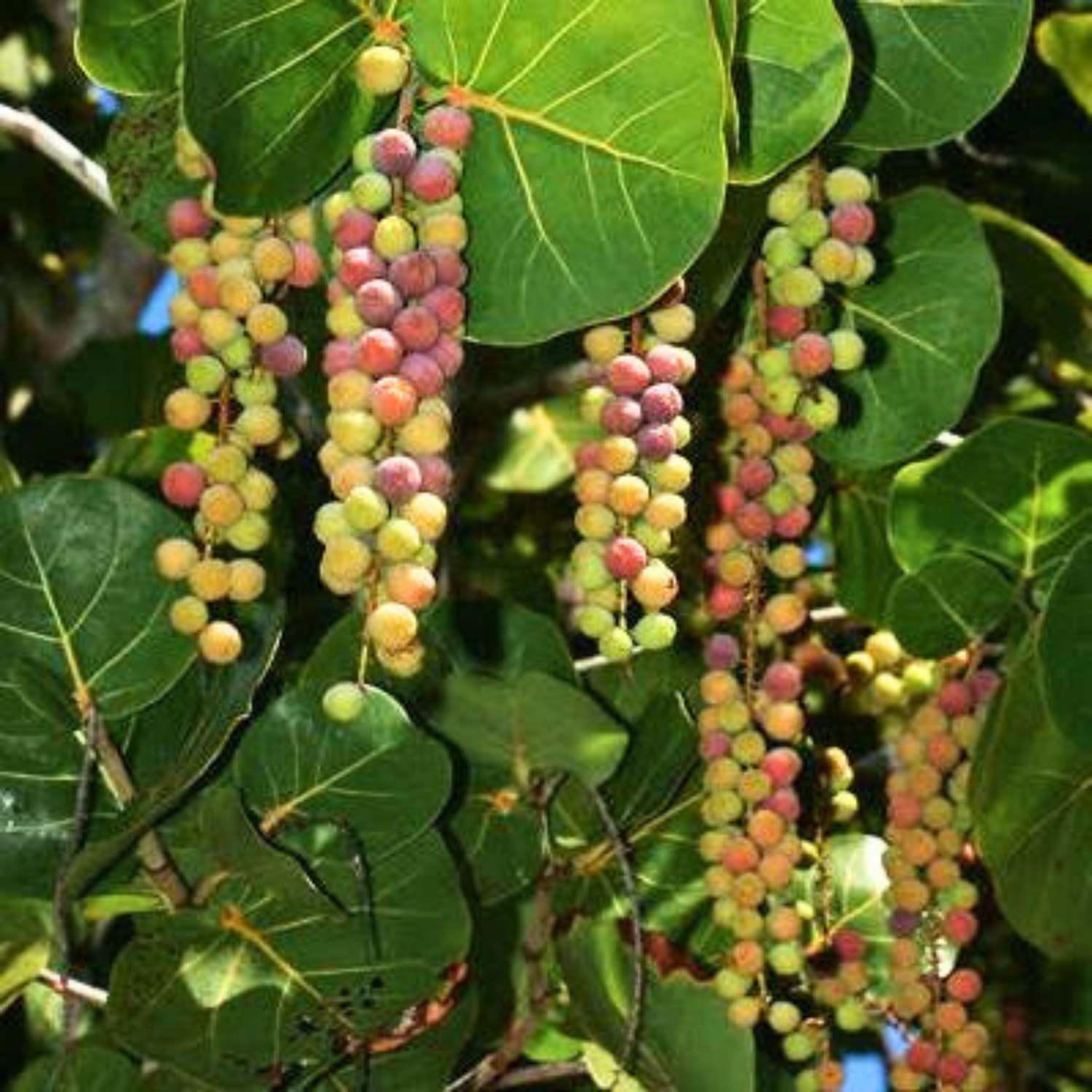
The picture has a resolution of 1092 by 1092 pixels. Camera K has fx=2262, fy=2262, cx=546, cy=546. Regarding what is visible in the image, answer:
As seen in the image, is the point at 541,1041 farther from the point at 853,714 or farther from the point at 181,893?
the point at 853,714

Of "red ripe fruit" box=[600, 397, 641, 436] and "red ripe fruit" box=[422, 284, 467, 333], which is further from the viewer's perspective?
"red ripe fruit" box=[600, 397, 641, 436]

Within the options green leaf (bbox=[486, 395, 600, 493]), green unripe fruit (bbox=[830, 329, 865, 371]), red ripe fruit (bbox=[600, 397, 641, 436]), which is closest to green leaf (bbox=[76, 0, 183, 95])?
red ripe fruit (bbox=[600, 397, 641, 436])

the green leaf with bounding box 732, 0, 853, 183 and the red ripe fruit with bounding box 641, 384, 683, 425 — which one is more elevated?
the green leaf with bounding box 732, 0, 853, 183

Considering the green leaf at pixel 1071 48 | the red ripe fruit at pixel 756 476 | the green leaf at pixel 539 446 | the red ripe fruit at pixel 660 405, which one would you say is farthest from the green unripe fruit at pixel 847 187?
the green leaf at pixel 539 446

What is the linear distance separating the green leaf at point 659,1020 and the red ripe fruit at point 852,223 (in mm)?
569

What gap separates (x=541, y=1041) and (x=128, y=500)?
2.01 feet

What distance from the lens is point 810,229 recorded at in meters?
1.71

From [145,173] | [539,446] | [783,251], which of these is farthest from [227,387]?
[539,446]

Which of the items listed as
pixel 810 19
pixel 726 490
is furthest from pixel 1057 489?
pixel 810 19

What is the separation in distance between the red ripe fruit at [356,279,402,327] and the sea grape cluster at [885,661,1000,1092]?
75 cm

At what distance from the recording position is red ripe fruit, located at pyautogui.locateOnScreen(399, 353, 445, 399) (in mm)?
1322

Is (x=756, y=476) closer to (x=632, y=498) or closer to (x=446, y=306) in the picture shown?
(x=632, y=498)

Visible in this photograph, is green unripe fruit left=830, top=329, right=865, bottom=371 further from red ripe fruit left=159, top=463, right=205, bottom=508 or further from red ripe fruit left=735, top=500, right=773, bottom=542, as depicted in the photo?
red ripe fruit left=159, top=463, right=205, bottom=508

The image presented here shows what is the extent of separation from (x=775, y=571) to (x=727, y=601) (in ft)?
0.25
